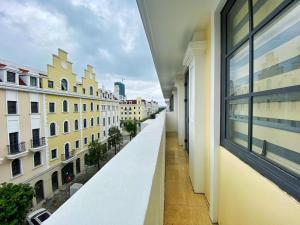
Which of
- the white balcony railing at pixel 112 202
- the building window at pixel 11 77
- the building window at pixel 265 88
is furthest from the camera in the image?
the building window at pixel 11 77

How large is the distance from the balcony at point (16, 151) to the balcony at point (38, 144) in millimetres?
447

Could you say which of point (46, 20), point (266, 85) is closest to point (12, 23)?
point (46, 20)

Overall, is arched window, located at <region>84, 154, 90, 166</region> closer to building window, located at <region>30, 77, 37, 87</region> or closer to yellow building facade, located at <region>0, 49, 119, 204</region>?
yellow building facade, located at <region>0, 49, 119, 204</region>

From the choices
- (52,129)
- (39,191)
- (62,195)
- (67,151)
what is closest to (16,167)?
(39,191)

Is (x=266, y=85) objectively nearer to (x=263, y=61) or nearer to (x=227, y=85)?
(x=263, y=61)

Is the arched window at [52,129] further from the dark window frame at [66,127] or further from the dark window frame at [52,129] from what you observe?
the dark window frame at [66,127]

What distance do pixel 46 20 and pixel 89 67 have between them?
198 inches

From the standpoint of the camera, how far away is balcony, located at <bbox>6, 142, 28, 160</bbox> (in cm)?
939

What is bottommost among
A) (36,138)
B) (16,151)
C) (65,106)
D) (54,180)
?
(54,180)

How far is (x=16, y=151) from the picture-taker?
31.9 feet

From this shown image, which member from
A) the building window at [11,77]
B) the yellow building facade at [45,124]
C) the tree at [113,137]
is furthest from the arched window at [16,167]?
the tree at [113,137]

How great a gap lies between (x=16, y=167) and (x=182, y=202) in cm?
1140

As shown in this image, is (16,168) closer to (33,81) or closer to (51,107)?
(51,107)

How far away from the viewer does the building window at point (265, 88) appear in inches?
34.6
